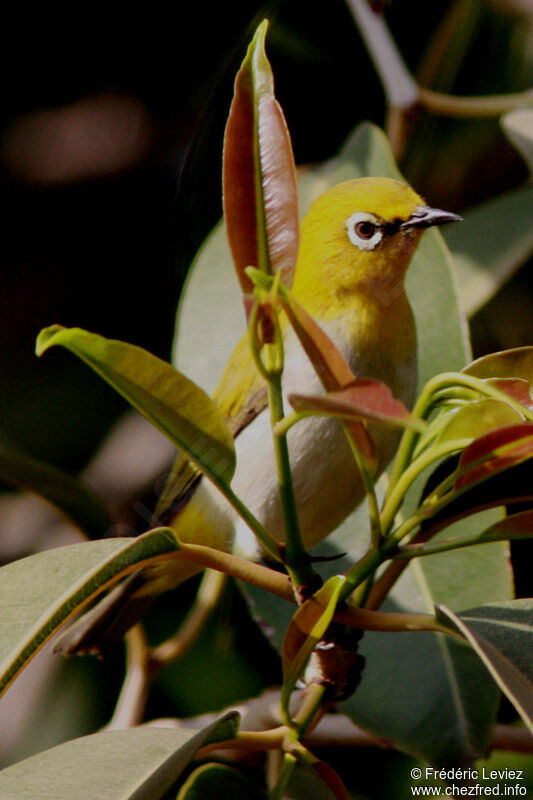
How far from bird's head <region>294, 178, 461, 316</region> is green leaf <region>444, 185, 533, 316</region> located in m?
0.42

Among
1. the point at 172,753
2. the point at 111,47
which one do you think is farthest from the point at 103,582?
the point at 111,47

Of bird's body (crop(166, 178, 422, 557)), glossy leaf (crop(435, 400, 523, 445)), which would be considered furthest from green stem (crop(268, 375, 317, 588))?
bird's body (crop(166, 178, 422, 557))

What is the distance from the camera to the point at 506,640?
2.63ft

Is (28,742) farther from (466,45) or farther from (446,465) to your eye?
(466,45)

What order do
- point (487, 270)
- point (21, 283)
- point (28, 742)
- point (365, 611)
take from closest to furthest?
point (365, 611) → point (487, 270) → point (28, 742) → point (21, 283)

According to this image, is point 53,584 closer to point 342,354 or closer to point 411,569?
point 342,354

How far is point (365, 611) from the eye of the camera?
0.81 metres

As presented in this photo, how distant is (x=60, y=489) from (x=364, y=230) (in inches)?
25.5

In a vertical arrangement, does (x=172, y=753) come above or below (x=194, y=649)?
above

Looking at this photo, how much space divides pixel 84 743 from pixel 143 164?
52.9 inches

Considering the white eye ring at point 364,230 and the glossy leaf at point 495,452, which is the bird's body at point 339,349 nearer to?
the white eye ring at point 364,230

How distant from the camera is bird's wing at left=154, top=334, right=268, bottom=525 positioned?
127 centimetres

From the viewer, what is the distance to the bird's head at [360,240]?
1.09 m

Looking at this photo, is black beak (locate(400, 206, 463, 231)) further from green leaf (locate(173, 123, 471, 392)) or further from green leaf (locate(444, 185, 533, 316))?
A: green leaf (locate(444, 185, 533, 316))
